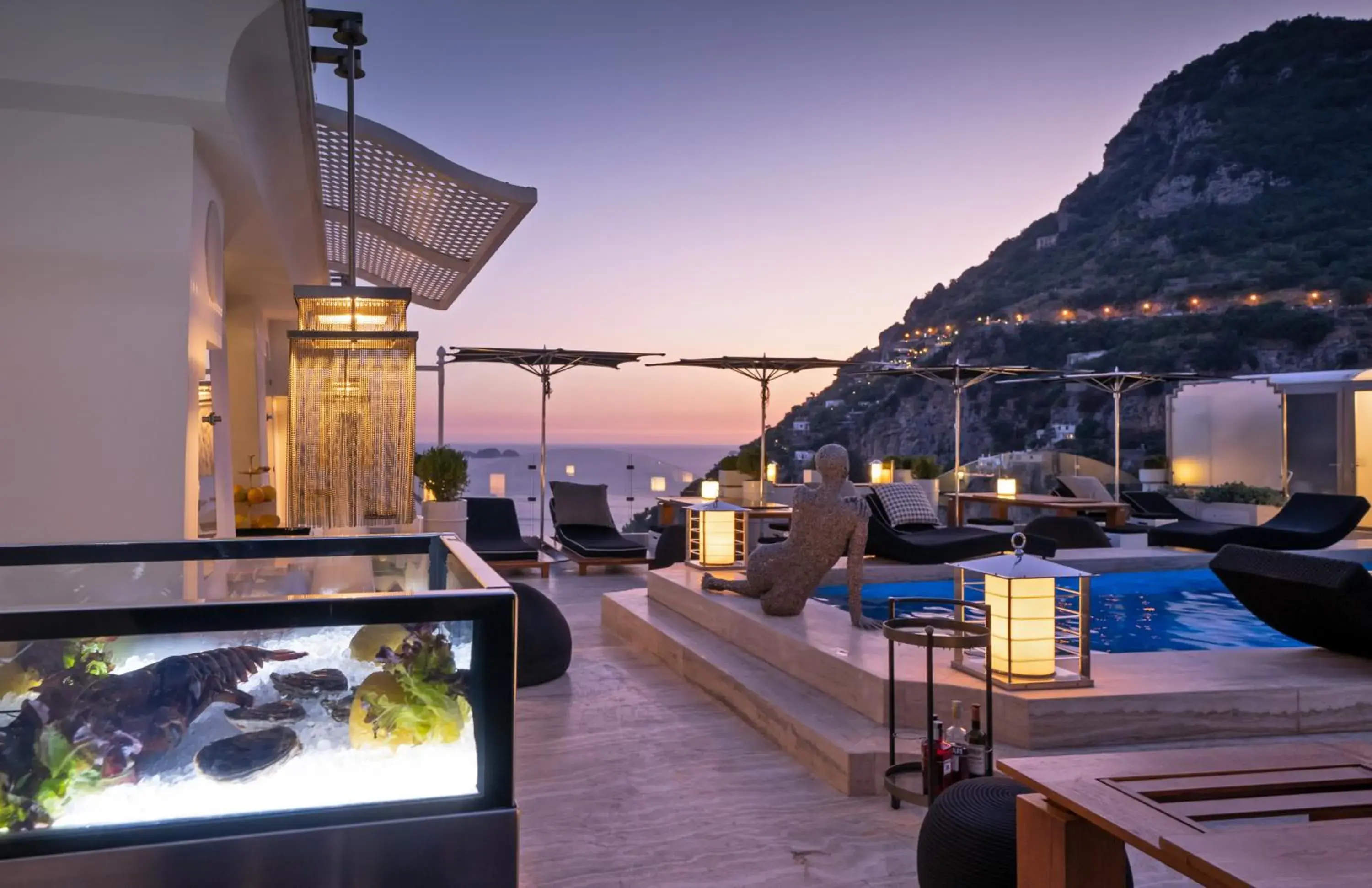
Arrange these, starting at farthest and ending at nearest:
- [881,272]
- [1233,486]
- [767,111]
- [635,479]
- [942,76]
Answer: [881,272] → [942,76] → [767,111] → [1233,486] → [635,479]

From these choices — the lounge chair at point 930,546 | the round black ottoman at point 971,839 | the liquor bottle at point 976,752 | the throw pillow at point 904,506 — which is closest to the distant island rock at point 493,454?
the throw pillow at point 904,506

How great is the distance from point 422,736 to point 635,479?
11536 mm

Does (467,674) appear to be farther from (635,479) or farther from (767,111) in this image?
(767,111)

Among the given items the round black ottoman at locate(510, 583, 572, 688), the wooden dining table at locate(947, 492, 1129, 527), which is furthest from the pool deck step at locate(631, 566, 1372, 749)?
the wooden dining table at locate(947, 492, 1129, 527)

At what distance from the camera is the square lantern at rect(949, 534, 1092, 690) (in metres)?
3.77

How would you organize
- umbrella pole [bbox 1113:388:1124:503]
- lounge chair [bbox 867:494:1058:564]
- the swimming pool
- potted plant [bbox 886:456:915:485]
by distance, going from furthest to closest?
potted plant [bbox 886:456:915:485] < umbrella pole [bbox 1113:388:1124:503] < lounge chair [bbox 867:494:1058:564] < the swimming pool

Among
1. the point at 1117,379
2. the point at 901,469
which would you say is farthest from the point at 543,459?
the point at 1117,379

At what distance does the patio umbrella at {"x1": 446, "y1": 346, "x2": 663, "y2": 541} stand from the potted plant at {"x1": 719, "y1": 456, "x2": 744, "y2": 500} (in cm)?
257

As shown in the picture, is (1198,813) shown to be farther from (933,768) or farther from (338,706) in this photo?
(338,706)

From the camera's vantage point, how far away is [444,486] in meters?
10.0

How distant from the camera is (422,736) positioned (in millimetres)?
2404

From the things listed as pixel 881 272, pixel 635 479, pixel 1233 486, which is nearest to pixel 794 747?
pixel 635 479

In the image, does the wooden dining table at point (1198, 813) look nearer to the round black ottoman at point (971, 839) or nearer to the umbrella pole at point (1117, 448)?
the round black ottoman at point (971, 839)

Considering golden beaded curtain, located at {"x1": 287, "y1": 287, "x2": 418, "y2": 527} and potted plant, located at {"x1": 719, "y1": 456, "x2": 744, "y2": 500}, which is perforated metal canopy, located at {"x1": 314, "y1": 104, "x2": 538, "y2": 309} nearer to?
golden beaded curtain, located at {"x1": 287, "y1": 287, "x2": 418, "y2": 527}
